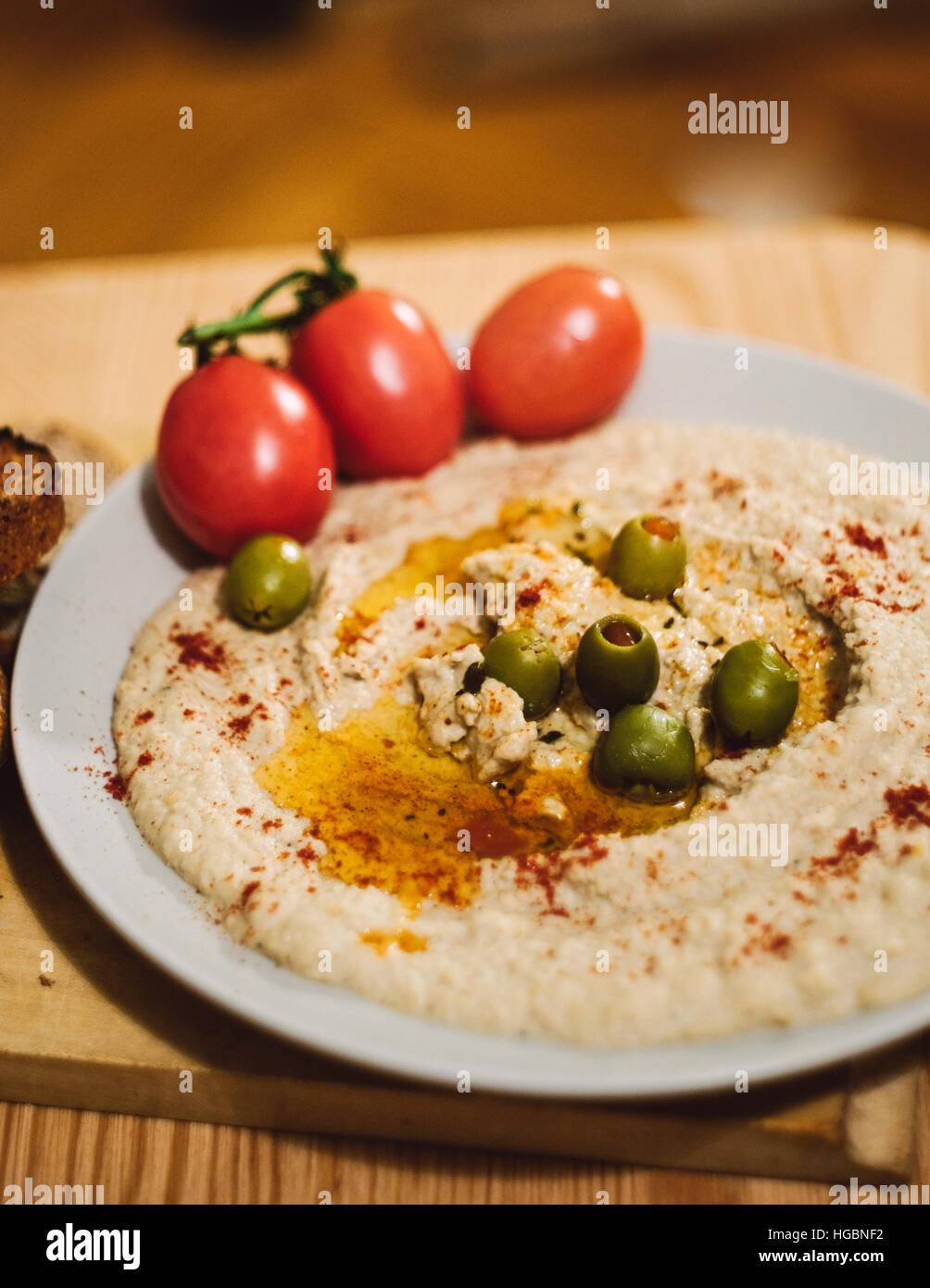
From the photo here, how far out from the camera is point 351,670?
3.27 metres

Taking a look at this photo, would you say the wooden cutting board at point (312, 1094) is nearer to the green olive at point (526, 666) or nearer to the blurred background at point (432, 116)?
the green olive at point (526, 666)

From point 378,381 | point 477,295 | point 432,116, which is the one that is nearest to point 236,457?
point 378,381

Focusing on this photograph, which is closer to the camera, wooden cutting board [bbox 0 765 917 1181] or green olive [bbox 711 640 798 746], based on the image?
wooden cutting board [bbox 0 765 917 1181]

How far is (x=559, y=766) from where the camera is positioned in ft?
10.1

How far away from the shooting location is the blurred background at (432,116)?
8.38m

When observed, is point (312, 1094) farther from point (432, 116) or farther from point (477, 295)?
point (432, 116)

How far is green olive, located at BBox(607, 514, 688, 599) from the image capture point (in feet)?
10.8

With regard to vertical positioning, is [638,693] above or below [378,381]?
below

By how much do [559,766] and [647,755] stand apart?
12.0 inches

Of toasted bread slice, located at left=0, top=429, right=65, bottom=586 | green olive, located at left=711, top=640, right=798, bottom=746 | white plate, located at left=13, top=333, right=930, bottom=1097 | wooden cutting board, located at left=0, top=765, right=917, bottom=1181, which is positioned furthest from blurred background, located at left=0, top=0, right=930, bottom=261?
wooden cutting board, located at left=0, top=765, right=917, bottom=1181

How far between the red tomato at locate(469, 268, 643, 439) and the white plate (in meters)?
0.27

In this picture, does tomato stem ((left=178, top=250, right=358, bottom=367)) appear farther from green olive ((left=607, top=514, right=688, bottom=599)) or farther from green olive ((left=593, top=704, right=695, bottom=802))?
green olive ((left=593, top=704, right=695, bottom=802))

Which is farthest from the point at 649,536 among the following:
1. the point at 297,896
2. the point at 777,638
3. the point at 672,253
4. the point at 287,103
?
the point at 287,103

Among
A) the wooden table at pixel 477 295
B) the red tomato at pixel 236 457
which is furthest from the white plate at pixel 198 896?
the wooden table at pixel 477 295
